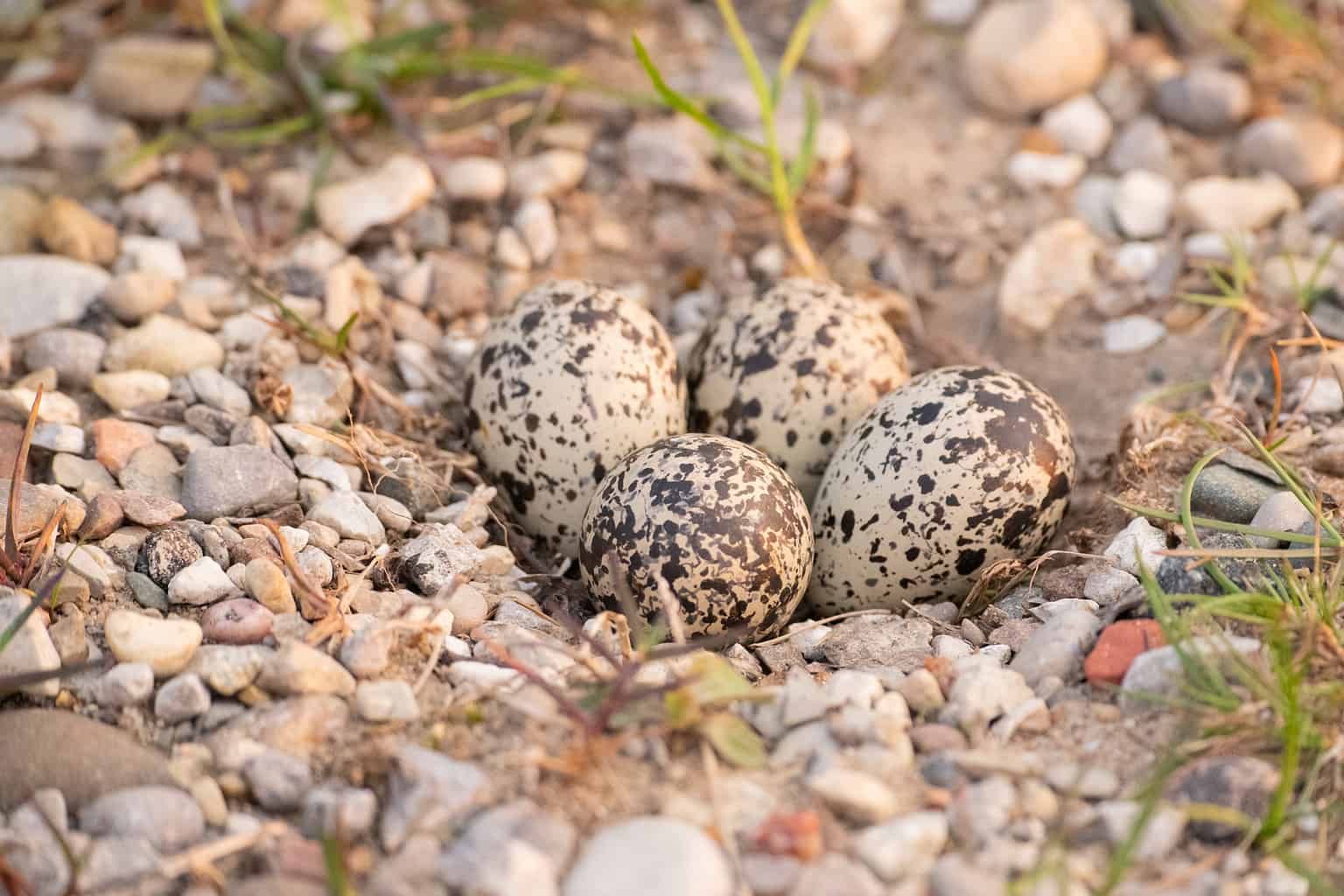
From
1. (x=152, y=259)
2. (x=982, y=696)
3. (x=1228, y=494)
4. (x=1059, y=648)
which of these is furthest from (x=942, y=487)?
(x=152, y=259)

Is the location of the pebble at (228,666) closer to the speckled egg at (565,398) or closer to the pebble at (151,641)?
the pebble at (151,641)

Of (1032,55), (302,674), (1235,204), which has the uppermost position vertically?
(1032,55)

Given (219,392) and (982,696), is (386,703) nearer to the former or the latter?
(982,696)

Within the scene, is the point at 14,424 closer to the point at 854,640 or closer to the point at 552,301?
the point at 552,301

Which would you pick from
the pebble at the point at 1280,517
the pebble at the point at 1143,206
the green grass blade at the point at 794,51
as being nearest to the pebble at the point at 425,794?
the pebble at the point at 1280,517

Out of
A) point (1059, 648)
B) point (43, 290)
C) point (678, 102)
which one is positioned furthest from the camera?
point (678, 102)

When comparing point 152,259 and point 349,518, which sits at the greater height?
point 152,259

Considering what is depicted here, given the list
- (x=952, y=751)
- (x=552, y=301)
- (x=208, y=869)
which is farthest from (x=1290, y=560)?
(x=208, y=869)

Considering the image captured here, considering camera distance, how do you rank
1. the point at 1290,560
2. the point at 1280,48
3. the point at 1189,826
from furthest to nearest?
1. the point at 1280,48
2. the point at 1290,560
3. the point at 1189,826
